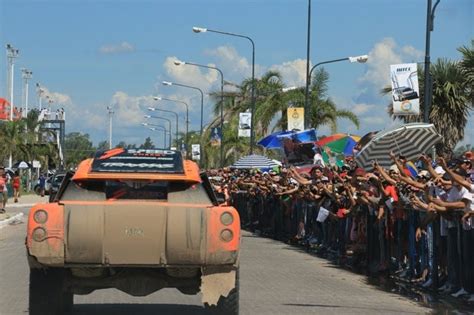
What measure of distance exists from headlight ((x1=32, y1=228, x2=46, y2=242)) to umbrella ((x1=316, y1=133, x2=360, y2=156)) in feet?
66.9

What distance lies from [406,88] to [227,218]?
14.2 m

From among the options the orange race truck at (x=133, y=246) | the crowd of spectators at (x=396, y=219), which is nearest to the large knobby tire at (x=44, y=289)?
the orange race truck at (x=133, y=246)

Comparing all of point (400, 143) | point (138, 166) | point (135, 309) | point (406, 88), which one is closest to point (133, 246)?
point (138, 166)

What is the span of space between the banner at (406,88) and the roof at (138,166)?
41.4ft

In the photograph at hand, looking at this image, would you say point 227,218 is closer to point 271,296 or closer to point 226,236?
point 226,236

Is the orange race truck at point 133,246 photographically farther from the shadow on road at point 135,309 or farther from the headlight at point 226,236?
the shadow on road at point 135,309

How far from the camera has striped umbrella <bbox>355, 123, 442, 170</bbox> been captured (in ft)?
60.1

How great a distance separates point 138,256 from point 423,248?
701 cm

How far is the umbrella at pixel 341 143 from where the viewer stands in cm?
2858

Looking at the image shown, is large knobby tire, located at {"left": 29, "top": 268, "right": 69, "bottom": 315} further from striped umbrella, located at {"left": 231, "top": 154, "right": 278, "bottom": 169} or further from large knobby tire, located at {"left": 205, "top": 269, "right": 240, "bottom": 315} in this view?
striped umbrella, located at {"left": 231, "top": 154, "right": 278, "bottom": 169}

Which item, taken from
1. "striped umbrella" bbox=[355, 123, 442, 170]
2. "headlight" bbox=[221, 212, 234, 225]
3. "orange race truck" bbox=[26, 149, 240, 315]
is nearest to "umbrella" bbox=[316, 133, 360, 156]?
"striped umbrella" bbox=[355, 123, 442, 170]

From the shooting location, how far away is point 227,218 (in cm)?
894

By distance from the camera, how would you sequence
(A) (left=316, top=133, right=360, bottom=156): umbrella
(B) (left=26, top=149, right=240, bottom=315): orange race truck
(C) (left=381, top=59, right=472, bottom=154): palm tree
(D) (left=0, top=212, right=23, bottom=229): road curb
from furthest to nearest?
(C) (left=381, top=59, right=472, bottom=154): palm tree → (D) (left=0, top=212, right=23, bottom=229): road curb → (A) (left=316, top=133, right=360, bottom=156): umbrella → (B) (left=26, top=149, right=240, bottom=315): orange race truck

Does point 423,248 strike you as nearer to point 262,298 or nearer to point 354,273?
point 354,273
